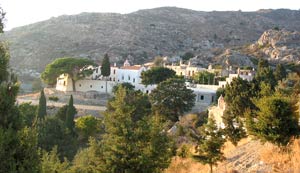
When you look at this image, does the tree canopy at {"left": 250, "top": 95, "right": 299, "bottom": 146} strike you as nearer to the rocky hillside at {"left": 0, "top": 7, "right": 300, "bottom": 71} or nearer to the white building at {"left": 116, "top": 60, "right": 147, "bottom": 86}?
the white building at {"left": 116, "top": 60, "right": 147, "bottom": 86}

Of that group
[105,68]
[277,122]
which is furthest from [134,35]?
[277,122]

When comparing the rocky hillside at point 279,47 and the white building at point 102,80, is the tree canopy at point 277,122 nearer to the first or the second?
the white building at point 102,80

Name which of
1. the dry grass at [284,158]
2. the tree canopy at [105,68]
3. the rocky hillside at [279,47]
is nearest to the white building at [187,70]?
the tree canopy at [105,68]

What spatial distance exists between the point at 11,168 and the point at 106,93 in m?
51.4

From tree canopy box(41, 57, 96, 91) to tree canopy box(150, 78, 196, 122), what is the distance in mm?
18202

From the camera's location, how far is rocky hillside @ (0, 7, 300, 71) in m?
107

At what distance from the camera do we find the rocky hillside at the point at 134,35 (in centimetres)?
10731

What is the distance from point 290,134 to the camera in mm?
13547

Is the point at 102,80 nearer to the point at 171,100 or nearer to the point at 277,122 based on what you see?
the point at 171,100

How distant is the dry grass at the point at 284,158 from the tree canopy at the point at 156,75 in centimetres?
→ 4118

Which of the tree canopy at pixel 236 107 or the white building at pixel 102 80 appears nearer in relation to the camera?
the tree canopy at pixel 236 107

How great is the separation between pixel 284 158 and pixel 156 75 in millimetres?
43018

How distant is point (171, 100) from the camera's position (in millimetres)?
42844

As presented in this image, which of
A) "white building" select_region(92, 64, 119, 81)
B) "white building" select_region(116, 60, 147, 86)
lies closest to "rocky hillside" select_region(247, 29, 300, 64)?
"white building" select_region(116, 60, 147, 86)
